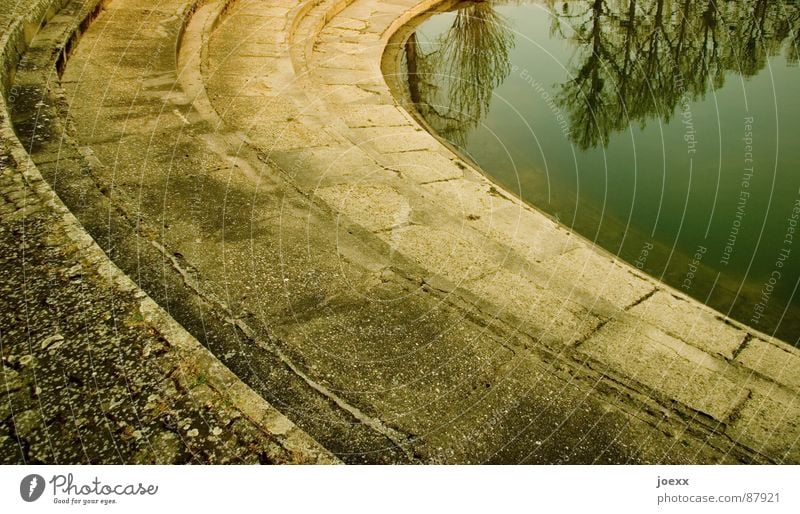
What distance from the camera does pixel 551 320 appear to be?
324cm

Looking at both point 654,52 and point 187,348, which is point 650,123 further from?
point 187,348

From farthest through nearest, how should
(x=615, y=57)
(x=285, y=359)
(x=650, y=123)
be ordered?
→ (x=615, y=57) → (x=650, y=123) → (x=285, y=359)

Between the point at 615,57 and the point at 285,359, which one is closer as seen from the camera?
the point at 285,359

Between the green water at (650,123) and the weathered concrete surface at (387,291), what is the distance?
2.77 ft

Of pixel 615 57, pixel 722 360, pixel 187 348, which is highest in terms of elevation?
pixel 615 57

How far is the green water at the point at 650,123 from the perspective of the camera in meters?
4.54

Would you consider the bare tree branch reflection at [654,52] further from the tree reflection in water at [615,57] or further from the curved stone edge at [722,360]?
the curved stone edge at [722,360]

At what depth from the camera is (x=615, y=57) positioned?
780 centimetres

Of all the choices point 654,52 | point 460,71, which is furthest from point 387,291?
point 654,52

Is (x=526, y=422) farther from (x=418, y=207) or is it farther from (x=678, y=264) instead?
(x=678, y=264)

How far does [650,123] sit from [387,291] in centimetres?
453

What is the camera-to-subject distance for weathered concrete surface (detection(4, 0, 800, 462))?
2553 mm

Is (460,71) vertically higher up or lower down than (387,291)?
higher up
